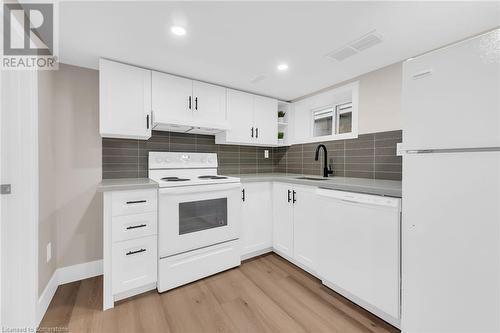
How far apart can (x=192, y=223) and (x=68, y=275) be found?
1.31m

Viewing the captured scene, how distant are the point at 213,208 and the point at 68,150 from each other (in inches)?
60.4

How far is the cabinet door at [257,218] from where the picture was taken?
2.42 m

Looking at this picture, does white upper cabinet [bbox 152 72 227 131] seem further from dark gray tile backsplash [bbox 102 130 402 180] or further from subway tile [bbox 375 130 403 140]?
subway tile [bbox 375 130 403 140]

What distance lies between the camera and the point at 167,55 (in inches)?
74.2

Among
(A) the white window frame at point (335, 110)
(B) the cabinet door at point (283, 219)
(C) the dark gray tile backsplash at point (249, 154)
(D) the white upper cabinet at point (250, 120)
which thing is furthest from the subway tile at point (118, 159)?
(A) the white window frame at point (335, 110)

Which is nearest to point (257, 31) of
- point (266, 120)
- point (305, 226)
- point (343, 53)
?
point (343, 53)

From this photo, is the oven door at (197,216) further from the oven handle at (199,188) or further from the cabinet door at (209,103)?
the cabinet door at (209,103)

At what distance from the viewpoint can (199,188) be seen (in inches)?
80.1

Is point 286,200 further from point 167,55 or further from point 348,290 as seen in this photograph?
point 167,55

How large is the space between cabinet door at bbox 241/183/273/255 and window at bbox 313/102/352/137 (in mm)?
1157

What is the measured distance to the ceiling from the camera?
4.30 ft

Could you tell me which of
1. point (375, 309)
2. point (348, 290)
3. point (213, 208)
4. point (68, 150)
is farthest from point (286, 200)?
point (68, 150)

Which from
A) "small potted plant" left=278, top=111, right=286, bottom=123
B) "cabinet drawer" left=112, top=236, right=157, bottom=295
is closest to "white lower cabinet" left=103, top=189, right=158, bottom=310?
"cabinet drawer" left=112, top=236, right=157, bottom=295

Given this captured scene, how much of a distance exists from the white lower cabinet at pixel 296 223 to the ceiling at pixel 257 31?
1308mm
